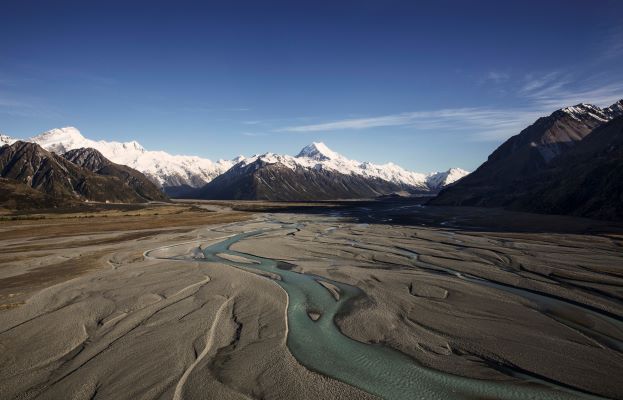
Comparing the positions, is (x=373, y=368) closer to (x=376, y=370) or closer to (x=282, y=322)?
(x=376, y=370)

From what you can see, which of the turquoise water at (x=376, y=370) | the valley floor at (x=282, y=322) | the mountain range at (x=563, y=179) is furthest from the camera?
the mountain range at (x=563, y=179)

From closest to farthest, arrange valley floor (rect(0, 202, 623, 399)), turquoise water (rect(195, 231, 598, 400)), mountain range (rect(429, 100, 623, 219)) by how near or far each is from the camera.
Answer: turquoise water (rect(195, 231, 598, 400)), valley floor (rect(0, 202, 623, 399)), mountain range (rect(429, 100, 623, 219))

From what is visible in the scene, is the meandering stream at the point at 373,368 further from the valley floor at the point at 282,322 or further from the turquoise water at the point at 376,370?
the valley floor at the point at 282,322

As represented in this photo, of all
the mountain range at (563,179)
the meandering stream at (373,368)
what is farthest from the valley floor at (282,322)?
the mountain range at (563,179)

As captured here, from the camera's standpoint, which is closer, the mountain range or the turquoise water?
the turquoise water

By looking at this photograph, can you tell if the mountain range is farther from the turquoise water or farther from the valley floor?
the turquoise water

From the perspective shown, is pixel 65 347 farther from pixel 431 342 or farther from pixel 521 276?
pixel 521 276

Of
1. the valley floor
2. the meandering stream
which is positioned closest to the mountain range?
the valley floor
